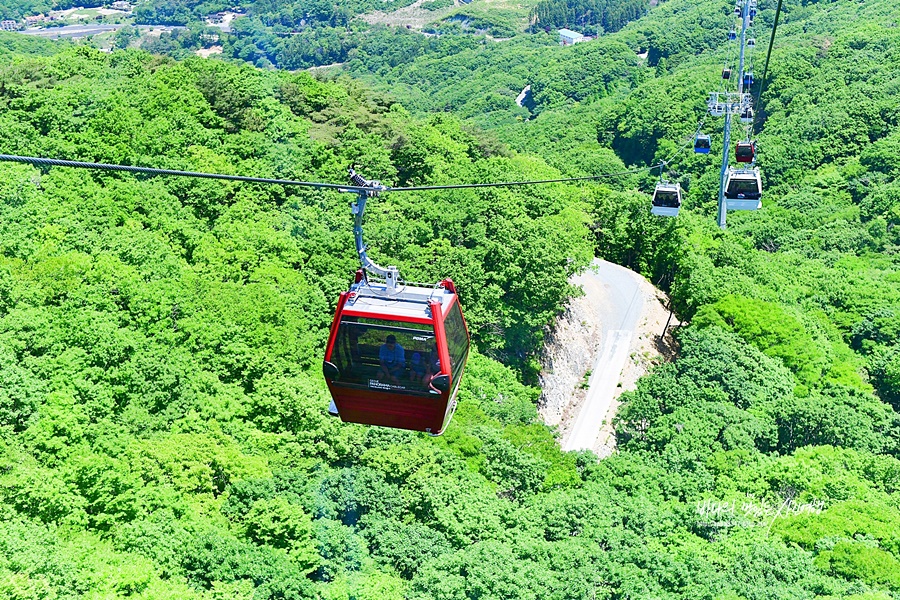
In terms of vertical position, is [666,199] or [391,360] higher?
[391,360]

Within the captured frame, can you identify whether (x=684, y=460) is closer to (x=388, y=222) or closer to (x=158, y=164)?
(x=388, y=222)

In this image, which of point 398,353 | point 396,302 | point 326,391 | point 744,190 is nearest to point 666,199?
point 744,190

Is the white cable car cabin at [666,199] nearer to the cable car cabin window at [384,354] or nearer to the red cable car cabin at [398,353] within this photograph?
the red cable car cabin at [398,353]

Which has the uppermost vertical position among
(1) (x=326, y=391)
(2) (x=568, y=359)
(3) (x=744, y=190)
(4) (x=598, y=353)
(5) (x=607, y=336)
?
(3) (x=744, y=190)

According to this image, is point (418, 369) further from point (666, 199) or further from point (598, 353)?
point (598, 353)

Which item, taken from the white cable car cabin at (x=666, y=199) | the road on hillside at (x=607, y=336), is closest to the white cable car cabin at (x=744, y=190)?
the white cable car cabin at (x=666, y=199)
